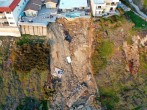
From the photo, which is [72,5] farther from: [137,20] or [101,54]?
[137,20]

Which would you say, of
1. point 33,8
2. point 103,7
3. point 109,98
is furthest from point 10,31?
point 109,98

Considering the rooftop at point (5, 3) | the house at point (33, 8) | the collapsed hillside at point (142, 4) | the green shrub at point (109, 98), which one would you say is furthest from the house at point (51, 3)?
the green shrub at point (109, 98)

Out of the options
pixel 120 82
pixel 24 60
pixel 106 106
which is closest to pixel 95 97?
pixel 106 106

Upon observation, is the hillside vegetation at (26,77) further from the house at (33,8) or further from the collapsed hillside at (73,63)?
the house at (33,8)

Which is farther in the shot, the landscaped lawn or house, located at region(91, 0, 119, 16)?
the landscaped lawn

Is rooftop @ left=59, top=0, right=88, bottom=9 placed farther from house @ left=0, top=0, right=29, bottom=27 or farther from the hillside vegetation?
the hillside vegetation

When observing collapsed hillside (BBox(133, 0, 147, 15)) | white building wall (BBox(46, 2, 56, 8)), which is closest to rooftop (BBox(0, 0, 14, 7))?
white building wall (BBox(46, 2, 56, 8))
